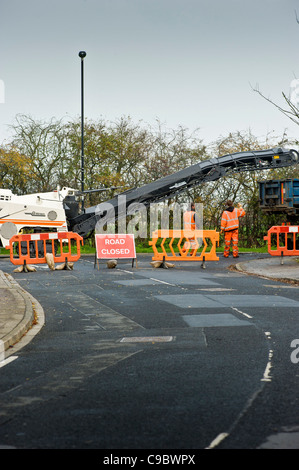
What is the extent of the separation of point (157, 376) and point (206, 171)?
67.8ft

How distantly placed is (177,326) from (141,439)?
199 inches

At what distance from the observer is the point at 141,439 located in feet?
14.7

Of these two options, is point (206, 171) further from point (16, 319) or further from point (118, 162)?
point (16, 319)

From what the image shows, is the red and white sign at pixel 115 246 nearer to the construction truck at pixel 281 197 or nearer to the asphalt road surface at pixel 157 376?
the asphalt road surface at pixel 157 376

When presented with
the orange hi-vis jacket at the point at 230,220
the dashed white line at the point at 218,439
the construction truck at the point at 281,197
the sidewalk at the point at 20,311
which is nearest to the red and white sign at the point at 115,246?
the sidewalk at the point at 20,311

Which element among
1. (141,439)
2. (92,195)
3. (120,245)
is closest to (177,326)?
(141,439)

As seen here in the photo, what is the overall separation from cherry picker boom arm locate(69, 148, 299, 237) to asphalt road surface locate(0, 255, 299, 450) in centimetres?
1396

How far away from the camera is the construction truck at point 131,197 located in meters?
26.4

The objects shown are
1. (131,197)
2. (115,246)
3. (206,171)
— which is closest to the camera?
(115,246)

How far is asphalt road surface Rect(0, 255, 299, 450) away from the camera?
15.2 ft

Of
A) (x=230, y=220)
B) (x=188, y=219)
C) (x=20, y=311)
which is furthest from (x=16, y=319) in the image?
(x=230, y=220)

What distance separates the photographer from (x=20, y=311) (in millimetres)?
10695

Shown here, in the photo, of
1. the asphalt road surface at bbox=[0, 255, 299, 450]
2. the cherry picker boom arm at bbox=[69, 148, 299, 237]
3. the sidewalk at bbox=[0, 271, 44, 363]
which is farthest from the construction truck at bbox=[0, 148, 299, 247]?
the asphalt road surface at bbox=[0, 255, 299, 450]

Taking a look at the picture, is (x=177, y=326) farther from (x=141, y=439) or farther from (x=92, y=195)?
(x=92, y=195)
